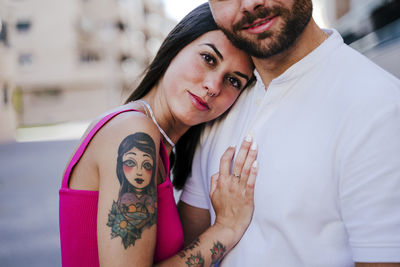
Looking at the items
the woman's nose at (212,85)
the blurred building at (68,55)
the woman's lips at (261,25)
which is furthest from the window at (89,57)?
the woman's lips at (261,25)

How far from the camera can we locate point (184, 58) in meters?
2.10

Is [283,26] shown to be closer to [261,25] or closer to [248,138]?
[261,25]

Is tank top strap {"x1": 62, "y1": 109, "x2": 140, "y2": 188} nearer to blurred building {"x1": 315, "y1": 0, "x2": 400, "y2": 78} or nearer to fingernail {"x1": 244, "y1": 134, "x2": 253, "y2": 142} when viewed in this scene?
fingernail {"x1": 244, "y1": 134, "x2": 253, "y2": 142}

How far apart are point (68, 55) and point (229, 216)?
3458cm

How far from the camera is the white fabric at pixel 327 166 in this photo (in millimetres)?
1263

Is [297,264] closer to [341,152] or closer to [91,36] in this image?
[341,152]

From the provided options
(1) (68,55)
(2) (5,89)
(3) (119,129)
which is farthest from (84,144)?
(1) (68,55)

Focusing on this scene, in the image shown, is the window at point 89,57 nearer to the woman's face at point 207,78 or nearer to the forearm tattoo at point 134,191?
the woman's face at point 207,78

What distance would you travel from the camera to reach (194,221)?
7.36ft

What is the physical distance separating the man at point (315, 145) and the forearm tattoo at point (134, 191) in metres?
0.51

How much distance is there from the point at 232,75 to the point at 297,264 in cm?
108

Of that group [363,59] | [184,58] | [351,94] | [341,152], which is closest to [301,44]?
[363,59]

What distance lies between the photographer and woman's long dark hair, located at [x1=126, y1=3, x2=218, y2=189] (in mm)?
2107

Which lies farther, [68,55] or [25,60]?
[25,60]
